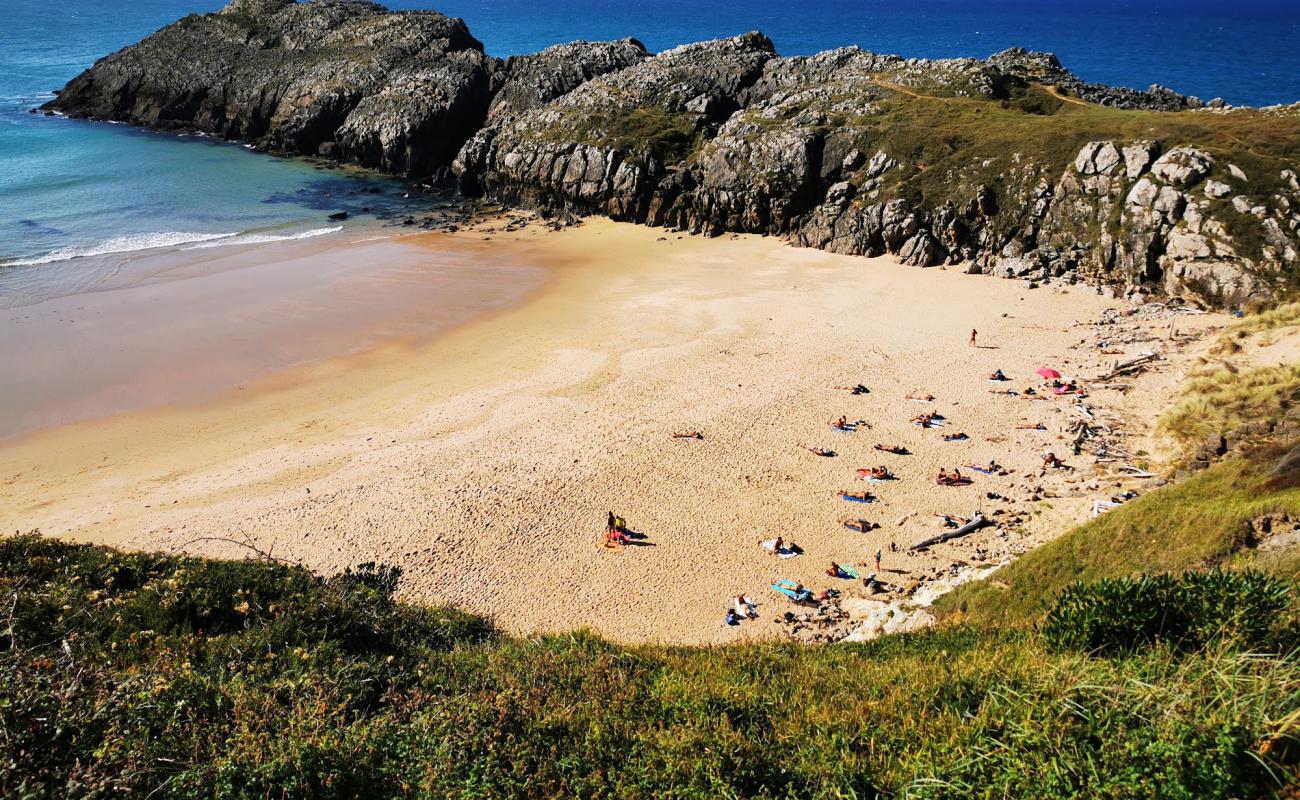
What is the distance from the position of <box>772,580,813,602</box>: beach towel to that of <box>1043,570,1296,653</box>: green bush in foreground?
356 inches

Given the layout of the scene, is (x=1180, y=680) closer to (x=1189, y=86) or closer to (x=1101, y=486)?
(x=1101, y=486)

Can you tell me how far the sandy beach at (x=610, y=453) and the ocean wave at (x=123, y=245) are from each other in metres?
12.9

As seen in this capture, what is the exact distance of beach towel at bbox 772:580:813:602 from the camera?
61.3 feet

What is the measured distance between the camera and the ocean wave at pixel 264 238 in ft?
156

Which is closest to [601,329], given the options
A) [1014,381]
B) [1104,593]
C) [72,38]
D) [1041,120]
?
[1014,381]

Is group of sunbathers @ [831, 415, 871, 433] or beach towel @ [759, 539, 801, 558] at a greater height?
group of sunbathers @ [831, 415, 871, 433]

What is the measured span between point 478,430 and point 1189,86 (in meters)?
96.5

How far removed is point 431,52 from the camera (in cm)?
7262

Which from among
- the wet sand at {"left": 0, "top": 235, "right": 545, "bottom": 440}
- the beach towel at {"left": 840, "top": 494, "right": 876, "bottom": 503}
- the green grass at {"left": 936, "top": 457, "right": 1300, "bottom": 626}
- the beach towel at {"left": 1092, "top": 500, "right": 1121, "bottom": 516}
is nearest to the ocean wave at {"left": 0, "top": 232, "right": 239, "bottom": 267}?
the wet sand at {"left": 0, "top": 235, "right": 545, "bottom": 440}

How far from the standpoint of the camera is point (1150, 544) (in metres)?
14.9

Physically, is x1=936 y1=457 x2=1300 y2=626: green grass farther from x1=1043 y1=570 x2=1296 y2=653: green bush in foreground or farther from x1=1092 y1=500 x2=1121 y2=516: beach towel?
x1=1043 y1=570 x2=1296 y2=653: green bush in foreground

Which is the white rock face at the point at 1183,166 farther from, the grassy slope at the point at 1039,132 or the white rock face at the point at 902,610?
the white rock face at the point at 902,610

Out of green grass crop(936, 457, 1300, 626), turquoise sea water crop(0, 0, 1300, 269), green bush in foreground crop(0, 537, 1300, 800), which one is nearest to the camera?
green bush in foreground crop(0, 537, 1300, 800)

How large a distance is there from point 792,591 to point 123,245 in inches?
1876
